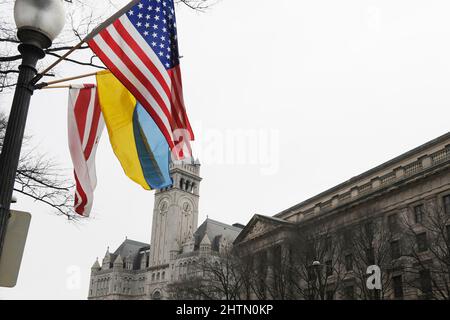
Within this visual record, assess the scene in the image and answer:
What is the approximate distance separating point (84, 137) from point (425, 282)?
33476 millimetres

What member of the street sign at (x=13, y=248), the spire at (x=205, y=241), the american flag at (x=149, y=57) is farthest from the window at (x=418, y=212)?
the spire at (x=205, y=241)

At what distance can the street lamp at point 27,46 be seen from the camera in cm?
604

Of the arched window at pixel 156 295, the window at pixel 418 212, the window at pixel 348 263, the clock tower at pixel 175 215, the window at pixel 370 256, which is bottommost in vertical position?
the window at pixel 370 256

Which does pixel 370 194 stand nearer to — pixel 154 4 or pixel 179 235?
pixel 154 4

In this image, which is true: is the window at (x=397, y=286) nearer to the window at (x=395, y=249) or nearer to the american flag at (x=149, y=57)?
the window at (x=395, y=249)

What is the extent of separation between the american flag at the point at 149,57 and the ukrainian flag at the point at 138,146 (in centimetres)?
112

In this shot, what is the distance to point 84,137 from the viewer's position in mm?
10125

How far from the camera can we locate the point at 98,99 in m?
10.4

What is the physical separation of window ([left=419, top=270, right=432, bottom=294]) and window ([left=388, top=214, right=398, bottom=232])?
7.41m

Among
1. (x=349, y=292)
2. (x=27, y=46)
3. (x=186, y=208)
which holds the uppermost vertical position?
(x=186, y=208)

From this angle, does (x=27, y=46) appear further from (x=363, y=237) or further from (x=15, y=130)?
(x=363, y=237)

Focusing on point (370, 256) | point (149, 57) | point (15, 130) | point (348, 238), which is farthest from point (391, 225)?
point (15, 130)

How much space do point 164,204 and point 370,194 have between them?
8838 centimetres
